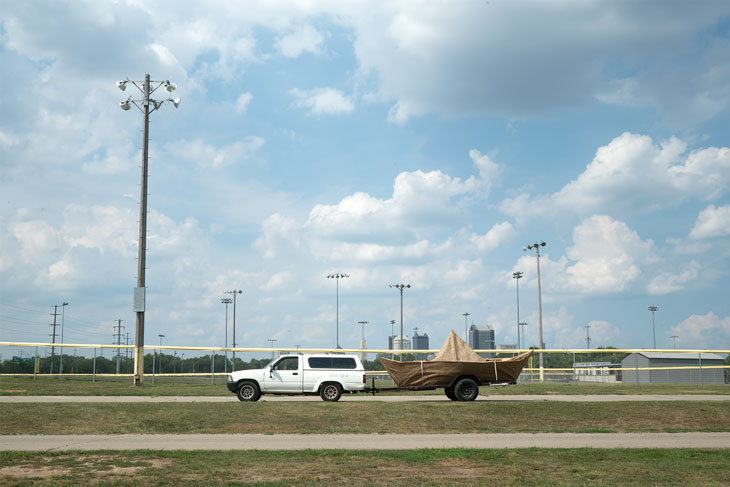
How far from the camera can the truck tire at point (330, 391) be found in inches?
911

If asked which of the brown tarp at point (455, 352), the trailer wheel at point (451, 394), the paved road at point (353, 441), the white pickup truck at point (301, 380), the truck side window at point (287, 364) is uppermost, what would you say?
the brown tarp at point (455, 352)

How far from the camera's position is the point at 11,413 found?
17688mm

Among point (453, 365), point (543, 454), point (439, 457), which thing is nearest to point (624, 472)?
point (543, 454)

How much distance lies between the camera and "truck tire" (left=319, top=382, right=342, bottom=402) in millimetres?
23141

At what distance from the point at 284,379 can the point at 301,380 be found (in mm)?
600

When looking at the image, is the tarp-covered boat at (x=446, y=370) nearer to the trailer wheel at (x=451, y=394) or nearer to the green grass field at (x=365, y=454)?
the trailer wheel at (x=451, y=394)

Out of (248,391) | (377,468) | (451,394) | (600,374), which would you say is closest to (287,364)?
(248,391)

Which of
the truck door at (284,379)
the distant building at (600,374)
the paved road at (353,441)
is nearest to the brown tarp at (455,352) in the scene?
the truck door at (284,379)

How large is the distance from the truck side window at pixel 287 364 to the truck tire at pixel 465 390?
18.6ft

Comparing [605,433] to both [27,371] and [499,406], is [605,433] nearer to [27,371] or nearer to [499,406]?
[499,406]

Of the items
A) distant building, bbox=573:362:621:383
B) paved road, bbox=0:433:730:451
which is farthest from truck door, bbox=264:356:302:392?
distant building, bbox=573:362:621:383

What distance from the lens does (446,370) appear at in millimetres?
22734

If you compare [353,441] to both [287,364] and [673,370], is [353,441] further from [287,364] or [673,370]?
[673,370]

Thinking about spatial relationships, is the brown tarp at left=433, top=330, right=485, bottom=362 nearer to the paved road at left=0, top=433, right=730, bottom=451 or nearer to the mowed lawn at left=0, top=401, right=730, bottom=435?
the mowed lawn at left=0, top=401, right=730, bottom=435
